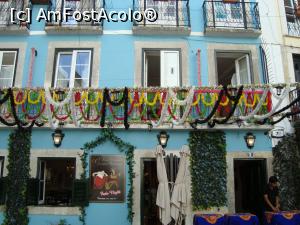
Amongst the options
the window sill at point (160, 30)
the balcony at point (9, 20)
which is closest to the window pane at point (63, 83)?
the balcony at point (9, 20)

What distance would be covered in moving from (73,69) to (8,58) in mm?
2149

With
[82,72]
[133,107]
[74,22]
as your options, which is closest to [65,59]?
[82,72]

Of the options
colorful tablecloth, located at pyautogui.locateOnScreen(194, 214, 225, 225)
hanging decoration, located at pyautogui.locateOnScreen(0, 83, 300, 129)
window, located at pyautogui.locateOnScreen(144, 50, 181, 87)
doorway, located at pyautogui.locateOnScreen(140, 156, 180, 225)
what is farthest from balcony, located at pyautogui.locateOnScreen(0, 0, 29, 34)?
colorful tablecloth, located at pyautogui.locateOnScreen(194, 214, 225, 225)

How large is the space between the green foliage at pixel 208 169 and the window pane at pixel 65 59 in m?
4.43

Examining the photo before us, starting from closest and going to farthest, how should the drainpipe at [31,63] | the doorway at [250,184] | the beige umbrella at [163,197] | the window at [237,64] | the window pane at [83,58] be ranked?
the beige umbrella at [163,197], the doorway at [250,184], the drainpipe at [31,63], the window pane at [83,58], the window at [237,64]

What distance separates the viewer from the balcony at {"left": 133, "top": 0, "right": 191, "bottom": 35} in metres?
9.82

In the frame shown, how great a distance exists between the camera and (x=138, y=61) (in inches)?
385

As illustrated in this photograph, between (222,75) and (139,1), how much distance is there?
418cm

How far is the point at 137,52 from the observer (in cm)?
986

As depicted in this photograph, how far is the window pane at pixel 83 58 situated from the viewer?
10000mm

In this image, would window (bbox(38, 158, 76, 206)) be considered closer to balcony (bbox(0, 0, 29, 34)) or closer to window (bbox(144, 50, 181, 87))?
window (bbox(144, 50, 181, 87))

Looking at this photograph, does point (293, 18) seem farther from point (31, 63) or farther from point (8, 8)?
point (8, 8)

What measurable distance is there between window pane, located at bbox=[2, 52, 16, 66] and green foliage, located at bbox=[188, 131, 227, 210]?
6.03 m

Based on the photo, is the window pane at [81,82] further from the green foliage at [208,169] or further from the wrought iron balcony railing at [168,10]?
the green foliage at [208,169]
